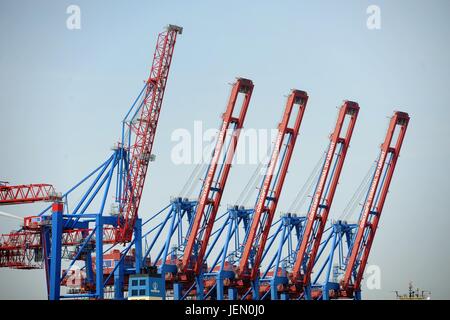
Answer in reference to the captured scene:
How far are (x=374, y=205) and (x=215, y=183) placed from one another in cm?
2571

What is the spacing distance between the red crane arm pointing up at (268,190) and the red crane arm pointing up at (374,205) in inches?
591

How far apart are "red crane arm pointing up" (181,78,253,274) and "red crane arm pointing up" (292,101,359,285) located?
1413 cm

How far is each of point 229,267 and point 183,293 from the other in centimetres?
625

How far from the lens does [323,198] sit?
338ft

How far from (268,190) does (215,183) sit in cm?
676

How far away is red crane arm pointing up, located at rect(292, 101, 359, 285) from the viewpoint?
331ft

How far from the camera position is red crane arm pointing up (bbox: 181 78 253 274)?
90938 millimetres

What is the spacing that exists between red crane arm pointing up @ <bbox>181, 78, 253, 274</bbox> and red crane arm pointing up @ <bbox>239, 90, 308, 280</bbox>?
5.49 metres

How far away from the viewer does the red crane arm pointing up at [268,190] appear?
95188mm

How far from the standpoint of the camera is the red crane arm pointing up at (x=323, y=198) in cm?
10100

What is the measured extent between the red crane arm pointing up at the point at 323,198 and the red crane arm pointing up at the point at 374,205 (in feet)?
20.2

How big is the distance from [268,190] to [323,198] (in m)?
10.3

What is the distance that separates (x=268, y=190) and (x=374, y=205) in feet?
62.6
